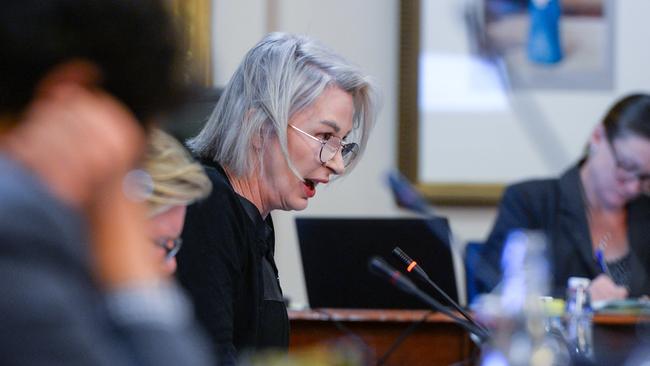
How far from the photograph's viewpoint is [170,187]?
1.34 meters

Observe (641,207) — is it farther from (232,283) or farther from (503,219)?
(232,283)

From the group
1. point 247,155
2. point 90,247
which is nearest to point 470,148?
point 247,155

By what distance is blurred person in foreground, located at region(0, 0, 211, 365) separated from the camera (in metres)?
0.58

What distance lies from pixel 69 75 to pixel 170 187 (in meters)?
0.70

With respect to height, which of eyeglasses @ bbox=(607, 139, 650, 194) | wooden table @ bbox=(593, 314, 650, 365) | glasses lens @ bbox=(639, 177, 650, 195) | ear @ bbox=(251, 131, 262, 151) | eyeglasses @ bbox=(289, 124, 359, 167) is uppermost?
ear @ bbox=(251, 131, 262, 151)

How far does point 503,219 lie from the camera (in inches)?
131

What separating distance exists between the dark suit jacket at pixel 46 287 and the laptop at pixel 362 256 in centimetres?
196

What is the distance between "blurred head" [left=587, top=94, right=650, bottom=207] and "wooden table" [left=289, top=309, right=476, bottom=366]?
29.4 inches

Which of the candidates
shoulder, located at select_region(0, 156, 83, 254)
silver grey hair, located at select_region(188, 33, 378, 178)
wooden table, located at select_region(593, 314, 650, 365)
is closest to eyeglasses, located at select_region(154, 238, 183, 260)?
silver grey hair, located at select_region(188, 33, 378, 178)

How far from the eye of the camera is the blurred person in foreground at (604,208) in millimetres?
3242

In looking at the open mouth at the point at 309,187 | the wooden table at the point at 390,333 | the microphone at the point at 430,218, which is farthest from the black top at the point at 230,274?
the wooden table at the point at 390,333

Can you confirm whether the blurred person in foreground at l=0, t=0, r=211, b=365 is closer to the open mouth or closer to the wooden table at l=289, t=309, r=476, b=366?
the open mouth

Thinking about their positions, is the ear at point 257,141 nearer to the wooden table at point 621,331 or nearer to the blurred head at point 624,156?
the wooden table at point 621,331

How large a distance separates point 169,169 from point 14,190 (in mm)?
722
